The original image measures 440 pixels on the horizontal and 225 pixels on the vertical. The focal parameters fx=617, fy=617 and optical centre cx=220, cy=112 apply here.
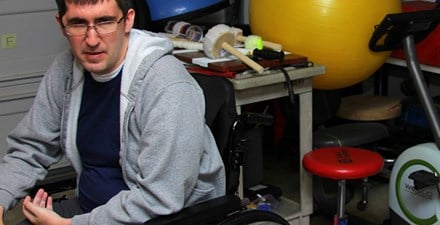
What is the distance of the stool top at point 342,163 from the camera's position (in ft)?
7.04

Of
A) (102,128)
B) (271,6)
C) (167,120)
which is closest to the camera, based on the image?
(167,120)

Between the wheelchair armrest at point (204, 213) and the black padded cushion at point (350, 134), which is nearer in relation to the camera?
the wheelchair armrest at point (204, 213)

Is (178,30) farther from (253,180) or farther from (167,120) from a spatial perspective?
(167,120)

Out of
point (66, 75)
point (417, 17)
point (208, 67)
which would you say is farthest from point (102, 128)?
point (417, 17)

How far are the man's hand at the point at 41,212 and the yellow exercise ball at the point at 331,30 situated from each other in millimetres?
1137

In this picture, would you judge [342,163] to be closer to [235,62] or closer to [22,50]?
[235,62]

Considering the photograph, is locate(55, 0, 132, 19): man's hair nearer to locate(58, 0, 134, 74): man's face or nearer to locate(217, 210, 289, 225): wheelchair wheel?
locate(58, 0, 134, 74): man's face

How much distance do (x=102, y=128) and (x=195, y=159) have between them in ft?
0.98

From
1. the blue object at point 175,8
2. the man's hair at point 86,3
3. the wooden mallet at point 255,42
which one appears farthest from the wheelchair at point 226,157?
the blue object at point 175,8

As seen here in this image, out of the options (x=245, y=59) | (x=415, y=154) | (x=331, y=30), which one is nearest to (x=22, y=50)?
(x=245, y=59)

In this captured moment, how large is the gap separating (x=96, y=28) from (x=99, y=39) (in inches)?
1.0

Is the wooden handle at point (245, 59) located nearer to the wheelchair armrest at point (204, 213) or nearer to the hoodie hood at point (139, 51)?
the hoodie hood at point (139, 51)

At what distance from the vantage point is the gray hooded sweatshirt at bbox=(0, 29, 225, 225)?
1.38 metres

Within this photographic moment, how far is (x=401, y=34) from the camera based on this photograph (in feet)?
7.25
